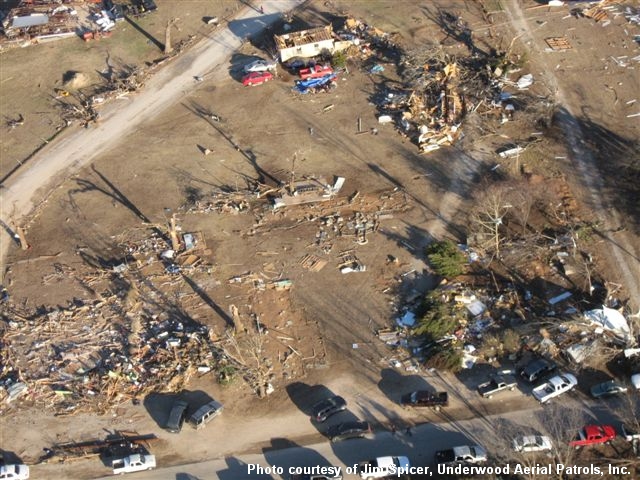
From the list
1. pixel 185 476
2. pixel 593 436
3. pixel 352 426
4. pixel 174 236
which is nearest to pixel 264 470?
pixel 185 476

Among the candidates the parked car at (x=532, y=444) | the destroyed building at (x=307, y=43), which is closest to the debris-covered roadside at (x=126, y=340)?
the parked car at (x=532, y=444)

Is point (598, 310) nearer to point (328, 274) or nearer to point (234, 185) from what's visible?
point (328, 274)

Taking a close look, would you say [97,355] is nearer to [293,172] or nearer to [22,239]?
[22,239]

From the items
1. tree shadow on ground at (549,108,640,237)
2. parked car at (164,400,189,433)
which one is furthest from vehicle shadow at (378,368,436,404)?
tree shadow on ground at (549,108,640,237)

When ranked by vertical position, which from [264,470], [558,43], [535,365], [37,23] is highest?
[37,23]

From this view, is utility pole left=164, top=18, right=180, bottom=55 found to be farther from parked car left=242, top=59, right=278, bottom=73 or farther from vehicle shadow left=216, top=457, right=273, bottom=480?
vehicle shadow left=216, top=457, right=273, bottom=480
